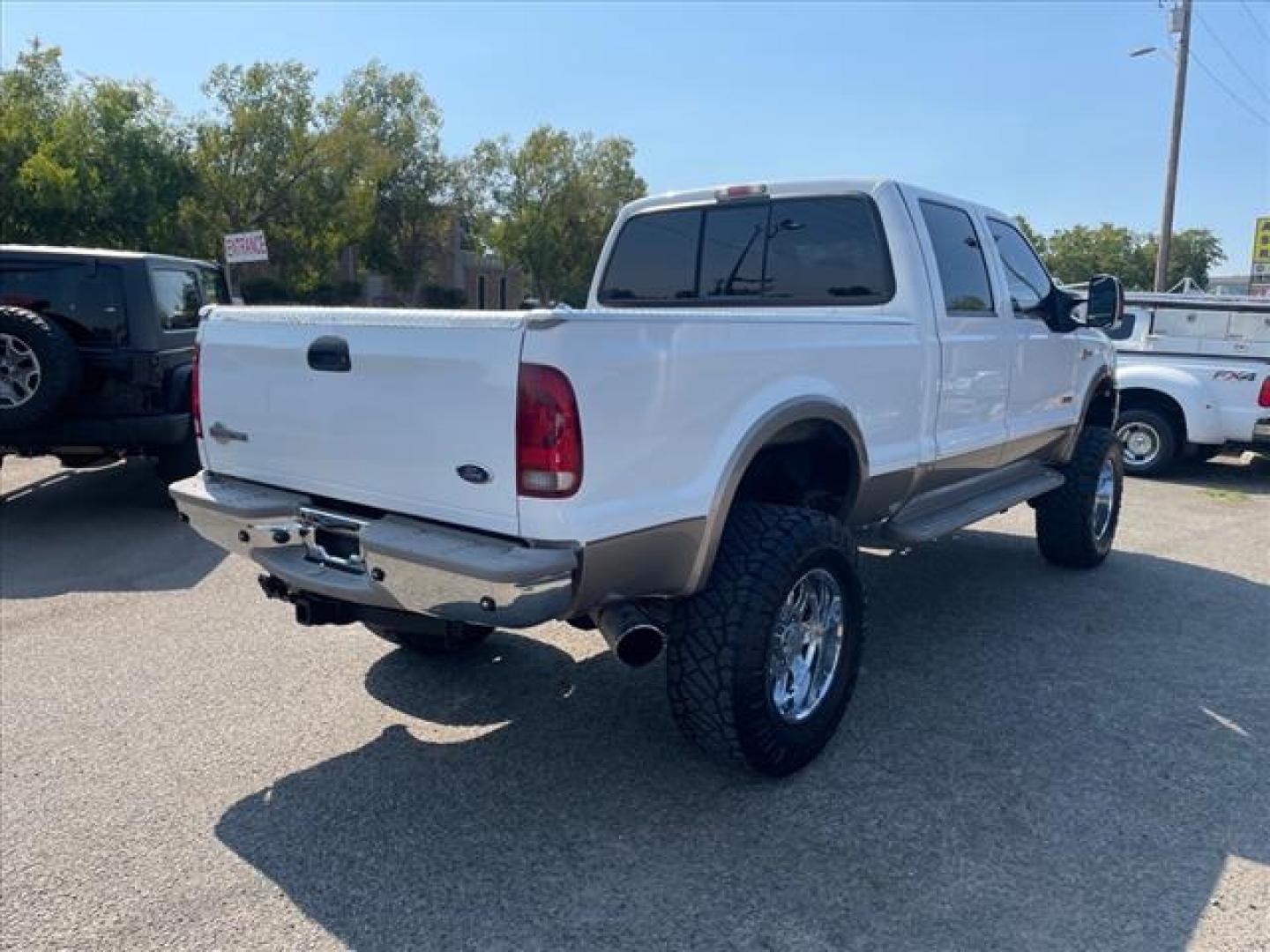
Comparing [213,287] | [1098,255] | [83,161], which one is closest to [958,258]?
[213,287]

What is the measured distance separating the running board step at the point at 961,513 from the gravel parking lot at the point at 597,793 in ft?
2.09

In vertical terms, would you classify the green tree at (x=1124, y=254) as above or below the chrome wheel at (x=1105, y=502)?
above

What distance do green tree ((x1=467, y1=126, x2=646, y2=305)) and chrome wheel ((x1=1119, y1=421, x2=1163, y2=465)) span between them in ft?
113

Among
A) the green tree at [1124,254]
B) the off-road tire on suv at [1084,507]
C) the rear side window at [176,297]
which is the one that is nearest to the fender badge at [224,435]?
the rear side window at [176,297]

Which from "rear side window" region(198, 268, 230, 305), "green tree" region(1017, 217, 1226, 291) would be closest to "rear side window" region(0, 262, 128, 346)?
"rear side window" region(198, 268, 230, 305)

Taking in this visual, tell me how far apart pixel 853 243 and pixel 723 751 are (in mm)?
2339

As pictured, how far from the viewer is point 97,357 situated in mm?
6621

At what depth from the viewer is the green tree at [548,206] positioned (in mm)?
43500

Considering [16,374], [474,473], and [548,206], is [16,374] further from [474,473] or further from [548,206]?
[548,206]

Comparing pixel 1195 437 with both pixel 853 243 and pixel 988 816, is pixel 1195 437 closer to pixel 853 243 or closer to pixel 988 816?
pixel 853 243

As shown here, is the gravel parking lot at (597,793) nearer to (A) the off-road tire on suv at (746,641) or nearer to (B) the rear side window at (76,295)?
(A) the off-road tire on suv at (746,641)

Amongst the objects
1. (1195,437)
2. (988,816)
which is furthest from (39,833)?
(1195,437)

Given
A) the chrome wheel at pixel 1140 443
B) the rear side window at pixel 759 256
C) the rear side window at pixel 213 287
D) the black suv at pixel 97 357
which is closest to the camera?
the rear side window at pixel 759 256

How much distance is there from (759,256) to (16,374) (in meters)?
4.89
